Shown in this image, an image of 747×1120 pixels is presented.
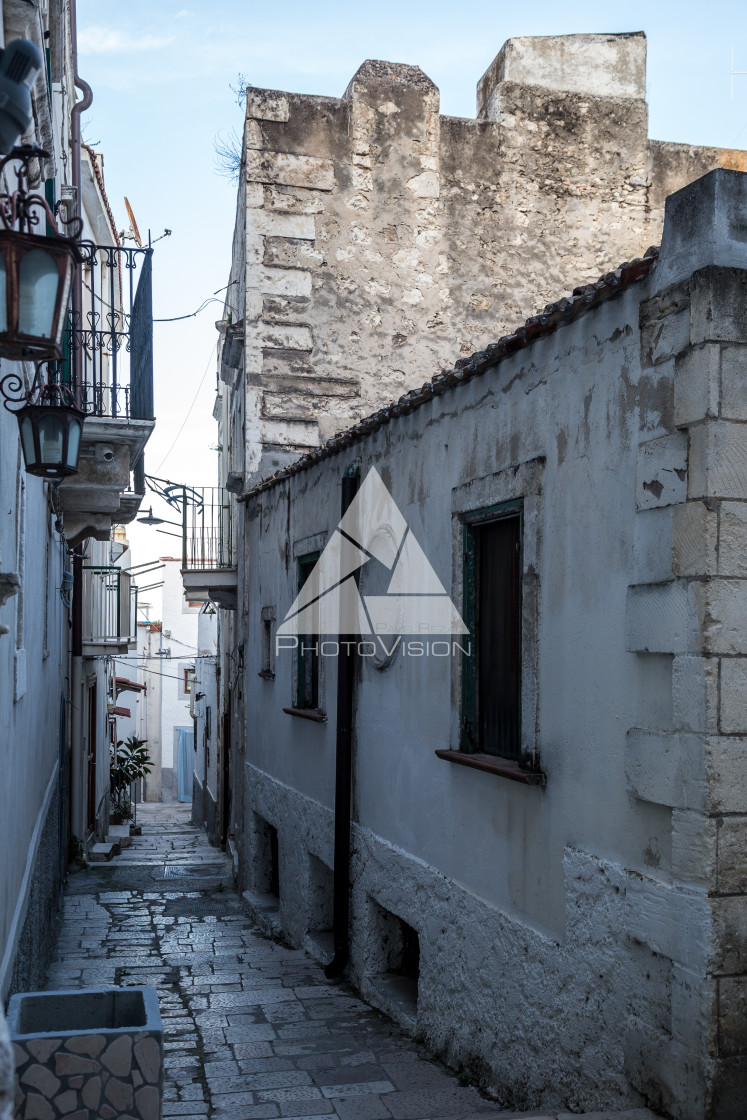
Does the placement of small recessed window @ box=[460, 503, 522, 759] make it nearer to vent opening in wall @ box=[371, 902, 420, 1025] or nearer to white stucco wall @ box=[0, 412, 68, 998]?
vent opening in wall @ box=[371, 902, 420, 1025]

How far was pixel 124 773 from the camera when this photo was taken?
24.2m

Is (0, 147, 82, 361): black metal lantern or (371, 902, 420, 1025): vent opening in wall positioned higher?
(0, 147, 82, 361): black metal lantern

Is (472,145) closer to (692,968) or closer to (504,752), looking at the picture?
(504,752)

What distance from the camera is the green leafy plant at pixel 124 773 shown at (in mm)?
23984

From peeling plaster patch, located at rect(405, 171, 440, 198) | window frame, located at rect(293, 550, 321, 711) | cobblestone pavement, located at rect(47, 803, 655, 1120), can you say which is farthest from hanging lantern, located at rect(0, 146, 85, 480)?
peeling plaster patch, located at rect(405, 171, 440, 198)

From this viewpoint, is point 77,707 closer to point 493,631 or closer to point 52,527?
point 52,527

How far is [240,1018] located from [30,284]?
6142 mm

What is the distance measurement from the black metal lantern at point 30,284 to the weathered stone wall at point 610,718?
7.84 ft

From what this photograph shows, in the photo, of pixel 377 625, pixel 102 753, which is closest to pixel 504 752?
pixel 377 625

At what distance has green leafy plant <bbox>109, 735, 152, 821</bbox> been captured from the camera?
24.0 m

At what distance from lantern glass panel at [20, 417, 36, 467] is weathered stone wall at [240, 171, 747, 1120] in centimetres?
241

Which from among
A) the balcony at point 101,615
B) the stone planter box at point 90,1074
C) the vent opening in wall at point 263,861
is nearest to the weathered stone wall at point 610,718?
the stone planter box at point 90,1074

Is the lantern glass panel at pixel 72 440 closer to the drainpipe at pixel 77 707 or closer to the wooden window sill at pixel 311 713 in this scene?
the wooden window sill at pixel 311 713

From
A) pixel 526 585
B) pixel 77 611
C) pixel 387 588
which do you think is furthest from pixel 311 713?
pixel 77 611
